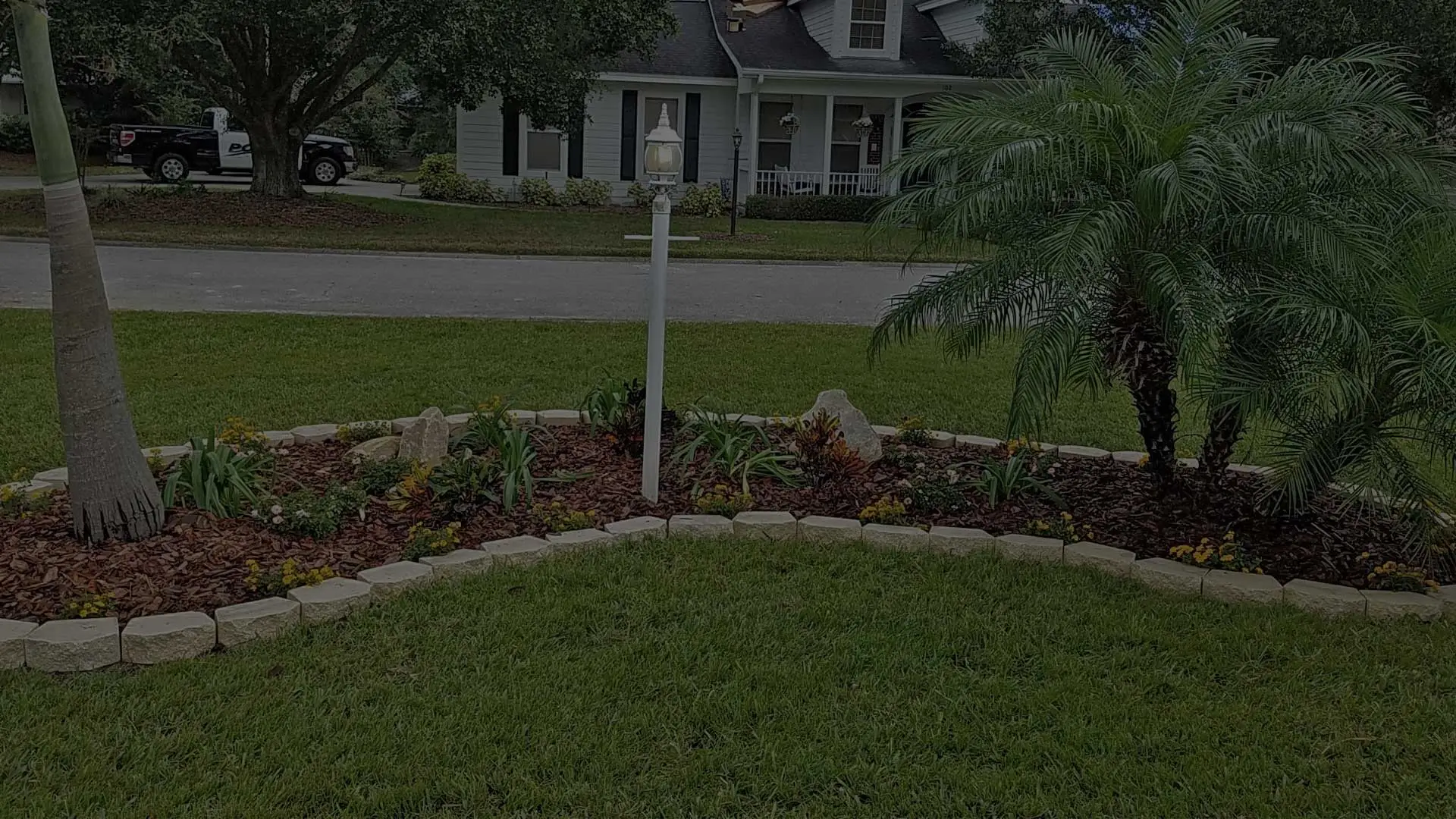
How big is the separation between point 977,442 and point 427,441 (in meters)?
2.48

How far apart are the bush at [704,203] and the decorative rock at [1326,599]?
58.2 feet

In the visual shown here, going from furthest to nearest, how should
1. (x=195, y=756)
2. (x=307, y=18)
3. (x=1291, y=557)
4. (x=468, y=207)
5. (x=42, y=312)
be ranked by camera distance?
(x=468, y=207), (x=307, y=18), (x=42, y=312), (x=1291, y=557), (x=195, y=756)

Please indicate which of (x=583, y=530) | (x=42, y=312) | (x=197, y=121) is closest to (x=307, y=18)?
(x=42, y=312)

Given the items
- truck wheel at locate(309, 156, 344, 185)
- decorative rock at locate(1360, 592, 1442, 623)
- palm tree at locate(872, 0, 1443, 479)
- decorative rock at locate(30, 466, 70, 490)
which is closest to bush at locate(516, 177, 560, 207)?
truck wheel at locate(309, 156, 344, 185)

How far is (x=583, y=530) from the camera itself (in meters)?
4.10

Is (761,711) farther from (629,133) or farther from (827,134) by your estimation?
(629,133)

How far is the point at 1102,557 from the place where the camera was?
397 centimetres

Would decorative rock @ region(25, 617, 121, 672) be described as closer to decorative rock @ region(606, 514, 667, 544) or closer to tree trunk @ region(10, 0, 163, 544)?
tree trunk @ region(10, 0, 163, 544)

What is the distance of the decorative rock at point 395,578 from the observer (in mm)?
3551

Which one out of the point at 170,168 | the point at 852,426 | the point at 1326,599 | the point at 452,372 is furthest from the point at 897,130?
the point at 1326,599

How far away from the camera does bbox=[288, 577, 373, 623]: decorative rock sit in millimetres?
3369

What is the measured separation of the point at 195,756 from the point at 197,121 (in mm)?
32745

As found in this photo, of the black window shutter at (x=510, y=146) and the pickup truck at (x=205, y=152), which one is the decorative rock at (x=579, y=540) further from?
the pickup truck at (x=205, y=152)

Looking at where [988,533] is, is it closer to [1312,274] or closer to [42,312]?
[1312,274]
